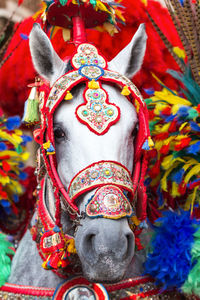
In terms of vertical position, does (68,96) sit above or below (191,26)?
below

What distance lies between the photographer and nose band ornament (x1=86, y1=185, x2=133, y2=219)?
1.33 meters

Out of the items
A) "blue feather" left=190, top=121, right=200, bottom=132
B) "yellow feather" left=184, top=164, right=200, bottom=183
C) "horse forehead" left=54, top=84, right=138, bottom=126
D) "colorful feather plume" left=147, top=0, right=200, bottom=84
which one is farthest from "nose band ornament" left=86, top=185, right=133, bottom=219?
"colorful feather plume" left=147, top=0, right=200, bottom=84

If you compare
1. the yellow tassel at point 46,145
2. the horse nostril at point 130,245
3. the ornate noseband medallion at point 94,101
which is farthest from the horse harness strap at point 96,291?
the ornate noseband medallion at point 94,101

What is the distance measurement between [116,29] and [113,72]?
58cm

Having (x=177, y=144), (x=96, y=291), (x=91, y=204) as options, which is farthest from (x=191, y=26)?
(x=96, y=291)

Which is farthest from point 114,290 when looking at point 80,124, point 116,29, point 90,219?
point 116,29

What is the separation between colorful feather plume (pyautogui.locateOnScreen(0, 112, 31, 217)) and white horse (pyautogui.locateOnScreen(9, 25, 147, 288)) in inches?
22.4

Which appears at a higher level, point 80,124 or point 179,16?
point 179,16

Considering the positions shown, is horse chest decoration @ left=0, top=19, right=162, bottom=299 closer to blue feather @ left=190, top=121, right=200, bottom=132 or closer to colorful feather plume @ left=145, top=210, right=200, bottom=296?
colorful feather plume @ left=145, top=210, right=200, bottom=296

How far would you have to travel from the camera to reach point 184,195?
219 centimetres

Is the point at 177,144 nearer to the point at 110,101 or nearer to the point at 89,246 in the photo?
the point at 110,101

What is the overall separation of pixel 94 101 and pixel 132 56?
0.52 metres

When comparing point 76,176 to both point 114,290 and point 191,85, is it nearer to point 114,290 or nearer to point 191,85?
point 114,290

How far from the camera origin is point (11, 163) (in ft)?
8.42
